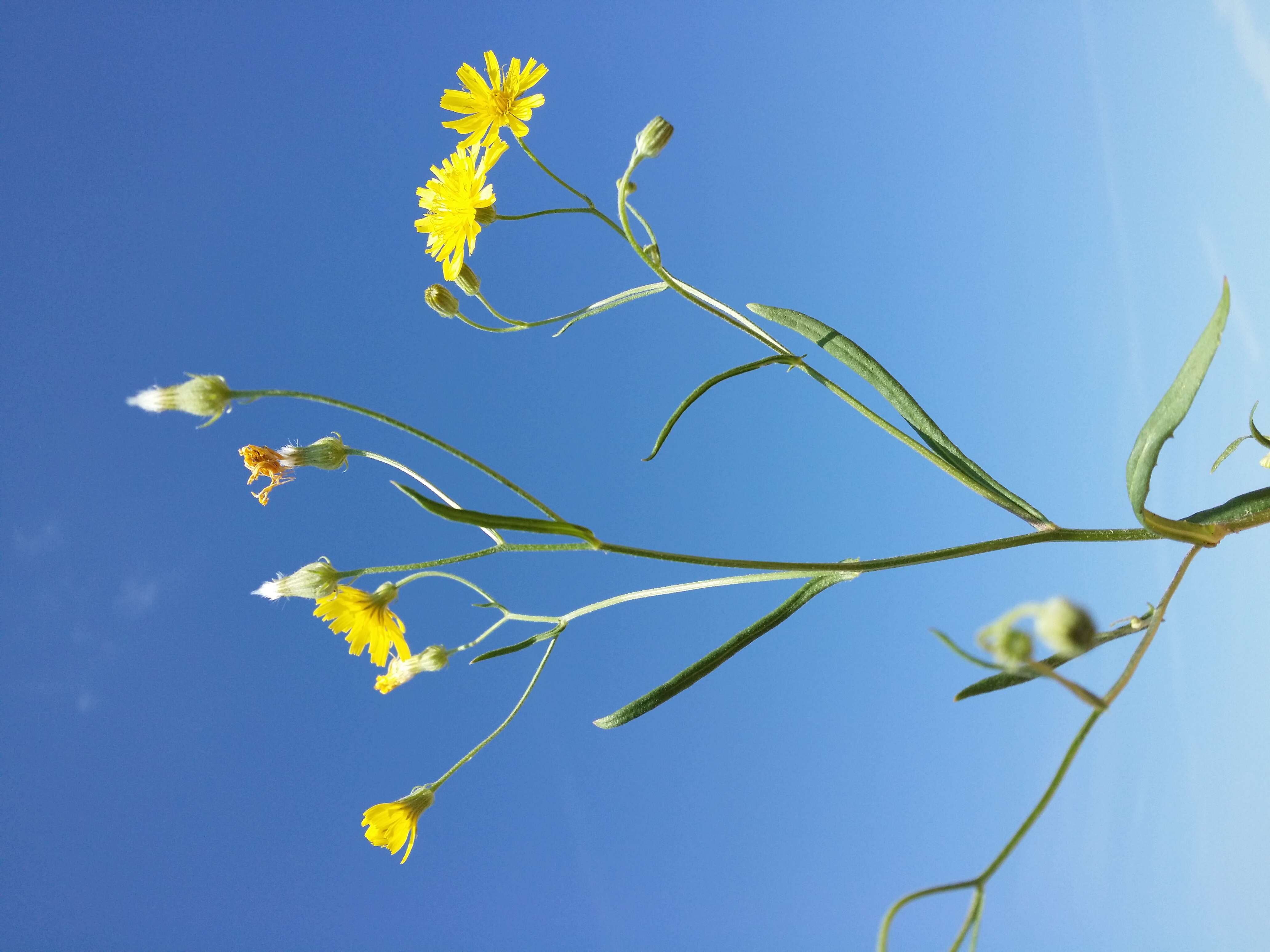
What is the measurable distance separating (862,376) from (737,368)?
43 centimetres

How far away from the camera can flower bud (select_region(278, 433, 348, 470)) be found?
2.01m

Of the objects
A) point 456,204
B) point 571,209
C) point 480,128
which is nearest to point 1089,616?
point 571,209

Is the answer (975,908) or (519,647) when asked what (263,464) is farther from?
(975,908)

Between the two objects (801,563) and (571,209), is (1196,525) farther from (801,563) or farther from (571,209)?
(571,209)

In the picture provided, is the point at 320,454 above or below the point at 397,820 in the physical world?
above

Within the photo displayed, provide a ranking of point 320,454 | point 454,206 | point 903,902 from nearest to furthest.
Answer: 1. point 903,902
2. point 320,454
3. point 454,206

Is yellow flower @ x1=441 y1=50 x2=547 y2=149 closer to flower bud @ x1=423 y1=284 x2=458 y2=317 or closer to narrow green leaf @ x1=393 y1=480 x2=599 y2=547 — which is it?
flower bud @ x1=423 y1=284 x2=458 y2=317

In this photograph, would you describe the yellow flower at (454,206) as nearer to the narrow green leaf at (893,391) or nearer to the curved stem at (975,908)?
the narrow green leaf at (893,391)

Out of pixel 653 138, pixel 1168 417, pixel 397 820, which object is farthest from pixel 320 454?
pixel 1168 417

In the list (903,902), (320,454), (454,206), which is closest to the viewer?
(903,902)

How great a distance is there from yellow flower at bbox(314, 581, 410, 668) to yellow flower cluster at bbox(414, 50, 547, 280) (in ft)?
2.77

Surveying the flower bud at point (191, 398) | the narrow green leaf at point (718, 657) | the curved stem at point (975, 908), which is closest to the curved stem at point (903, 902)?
the curved stem at point (975, 908)

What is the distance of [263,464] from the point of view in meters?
2.10

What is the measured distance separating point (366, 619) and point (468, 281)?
932 mm
